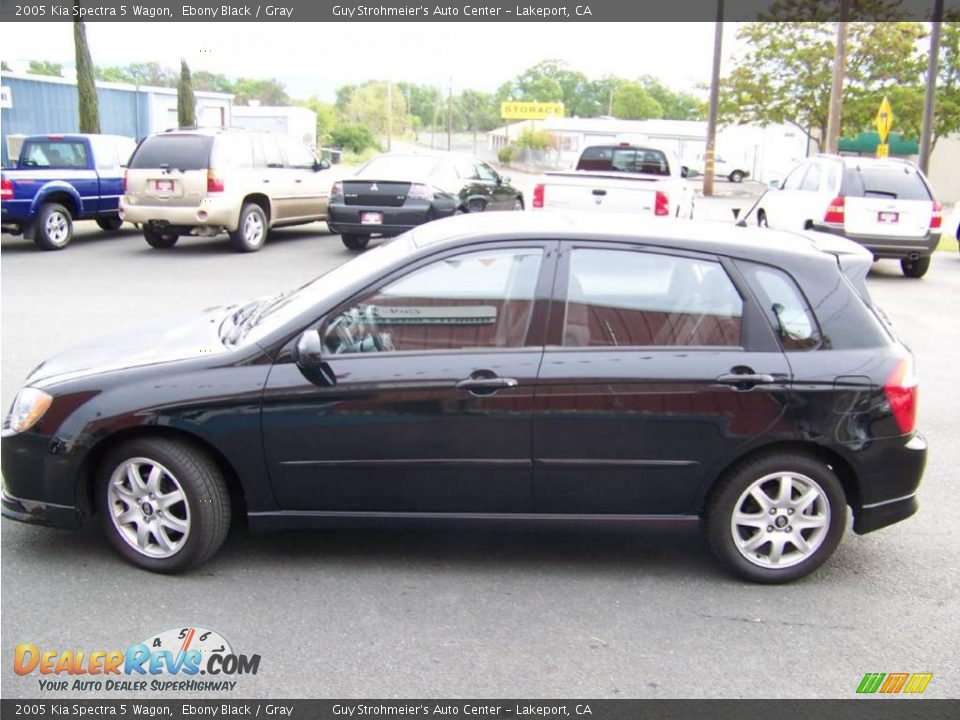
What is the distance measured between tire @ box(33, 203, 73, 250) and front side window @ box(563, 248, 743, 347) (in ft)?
44.1

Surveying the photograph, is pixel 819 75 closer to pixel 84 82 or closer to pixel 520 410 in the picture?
pixel 84 82

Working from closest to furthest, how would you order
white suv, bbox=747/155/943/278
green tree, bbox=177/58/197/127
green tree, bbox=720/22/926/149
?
white suv, bbox=747/155/943/278
green tree, bbox=177/58/197/127
green tree, bbox=720/22/926/149

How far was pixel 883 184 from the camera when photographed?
45.9ft

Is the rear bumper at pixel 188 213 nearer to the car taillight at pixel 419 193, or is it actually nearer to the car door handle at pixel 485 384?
the car taillight at pixel 419 193

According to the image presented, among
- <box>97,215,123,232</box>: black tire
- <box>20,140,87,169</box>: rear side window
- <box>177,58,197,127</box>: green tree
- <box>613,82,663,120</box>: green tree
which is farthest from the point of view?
<box>613,82,663,120</box>: green tree

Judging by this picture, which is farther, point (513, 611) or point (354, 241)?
point (354, 241)

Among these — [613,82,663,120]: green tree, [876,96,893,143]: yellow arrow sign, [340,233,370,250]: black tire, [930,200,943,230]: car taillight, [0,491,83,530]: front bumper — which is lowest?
[0,491,83,530]: front bumper

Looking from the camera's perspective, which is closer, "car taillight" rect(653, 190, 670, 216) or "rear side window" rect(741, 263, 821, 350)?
"rear side window" rect(741, 263, 821, 350)

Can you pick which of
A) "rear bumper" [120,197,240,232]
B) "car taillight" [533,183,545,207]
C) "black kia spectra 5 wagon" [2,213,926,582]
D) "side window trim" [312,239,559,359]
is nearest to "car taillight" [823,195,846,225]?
"car taillight" [533,183,545,207]

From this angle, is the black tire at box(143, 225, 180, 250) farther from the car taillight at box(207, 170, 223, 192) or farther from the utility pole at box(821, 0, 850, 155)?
the utility pole at box(821, 0, 850, 155)

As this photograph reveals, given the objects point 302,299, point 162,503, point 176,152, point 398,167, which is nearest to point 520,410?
point 302,299

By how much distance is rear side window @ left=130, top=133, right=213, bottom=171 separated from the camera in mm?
15008

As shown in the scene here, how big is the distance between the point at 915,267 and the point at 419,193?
24.7ft
